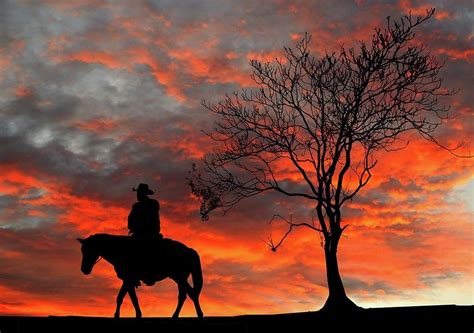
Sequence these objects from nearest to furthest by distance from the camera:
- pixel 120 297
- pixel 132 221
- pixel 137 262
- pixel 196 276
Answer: pixel 120 297 < pixel 137 262 < pixel 132 221 < pixel 196 276

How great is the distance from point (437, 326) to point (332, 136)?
1051 cm

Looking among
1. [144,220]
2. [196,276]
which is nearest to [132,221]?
[144,220]

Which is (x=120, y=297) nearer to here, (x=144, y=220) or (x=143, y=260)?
(x=143, y=260)

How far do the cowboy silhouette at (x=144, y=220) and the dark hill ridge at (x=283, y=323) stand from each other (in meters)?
2.77

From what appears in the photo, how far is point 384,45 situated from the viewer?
1042 inches

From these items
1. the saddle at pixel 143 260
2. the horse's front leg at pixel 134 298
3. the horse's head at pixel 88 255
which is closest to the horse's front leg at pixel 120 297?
the horse's front leg at pixel 134 298

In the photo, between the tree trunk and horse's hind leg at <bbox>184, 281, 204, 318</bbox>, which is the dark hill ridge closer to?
horse's hind leg at <bbox>184, 281, 204, 318</bbox>

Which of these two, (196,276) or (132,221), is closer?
(132,221)

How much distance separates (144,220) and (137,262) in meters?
1.27

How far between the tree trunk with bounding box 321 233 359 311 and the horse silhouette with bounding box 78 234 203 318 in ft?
22.4

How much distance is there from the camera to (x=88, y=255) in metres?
18.9

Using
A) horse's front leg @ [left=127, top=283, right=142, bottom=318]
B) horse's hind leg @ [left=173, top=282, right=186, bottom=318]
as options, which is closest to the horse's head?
horse's front leg @ [left=127, top=283, right=142, bottom=318]

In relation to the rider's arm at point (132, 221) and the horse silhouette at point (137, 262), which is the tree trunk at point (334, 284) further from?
the rider's arm at point (132, 221)

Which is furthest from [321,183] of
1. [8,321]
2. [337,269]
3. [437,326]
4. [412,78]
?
[8,321]
